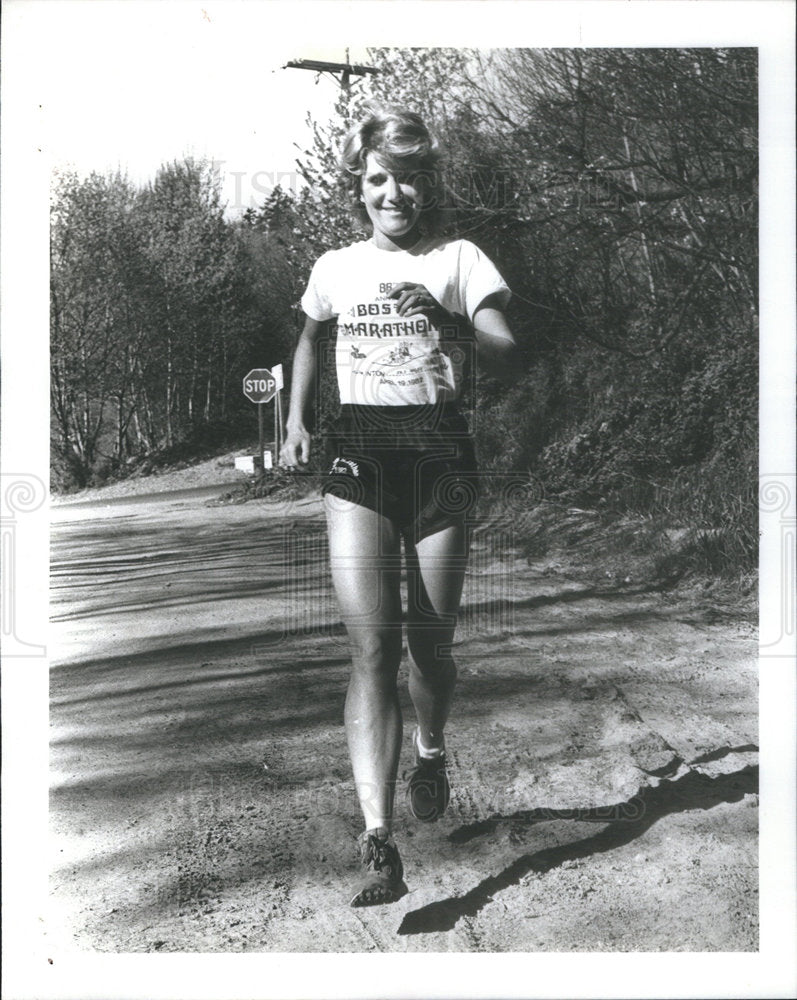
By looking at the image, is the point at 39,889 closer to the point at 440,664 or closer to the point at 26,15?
A: the point at 440,664

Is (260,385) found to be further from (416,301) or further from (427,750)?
(427,750)

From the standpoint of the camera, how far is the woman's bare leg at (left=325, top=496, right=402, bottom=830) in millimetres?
3658

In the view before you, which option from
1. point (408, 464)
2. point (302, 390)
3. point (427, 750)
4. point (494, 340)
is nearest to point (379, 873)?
point (427, 750)

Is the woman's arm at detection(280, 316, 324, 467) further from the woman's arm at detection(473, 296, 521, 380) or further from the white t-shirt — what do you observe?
the woman's arm at detection(473, 296, 521, 380)

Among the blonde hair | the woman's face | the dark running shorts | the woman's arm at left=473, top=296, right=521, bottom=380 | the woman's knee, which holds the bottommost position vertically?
the woman's knee

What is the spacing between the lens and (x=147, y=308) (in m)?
3.92

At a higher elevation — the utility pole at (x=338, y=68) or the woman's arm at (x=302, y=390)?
the utility pole at (x=338, y=68)

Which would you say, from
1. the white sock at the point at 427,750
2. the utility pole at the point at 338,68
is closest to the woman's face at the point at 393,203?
the utility pole at the point at 338,68

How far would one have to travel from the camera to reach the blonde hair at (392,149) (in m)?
3.71

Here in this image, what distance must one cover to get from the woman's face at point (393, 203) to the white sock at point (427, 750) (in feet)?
5.71

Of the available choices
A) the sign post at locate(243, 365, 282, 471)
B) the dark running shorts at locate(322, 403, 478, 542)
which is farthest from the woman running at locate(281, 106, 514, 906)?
the sign post at locate(243, 365, 282, 471)

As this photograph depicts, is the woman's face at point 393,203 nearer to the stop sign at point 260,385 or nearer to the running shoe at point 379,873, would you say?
the stop sign at point 260,385

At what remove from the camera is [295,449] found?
12.4 ft

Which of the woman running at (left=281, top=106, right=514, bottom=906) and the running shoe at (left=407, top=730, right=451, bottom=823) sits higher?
the woman running at (left=281, top=106, right=514, bottom=906)
